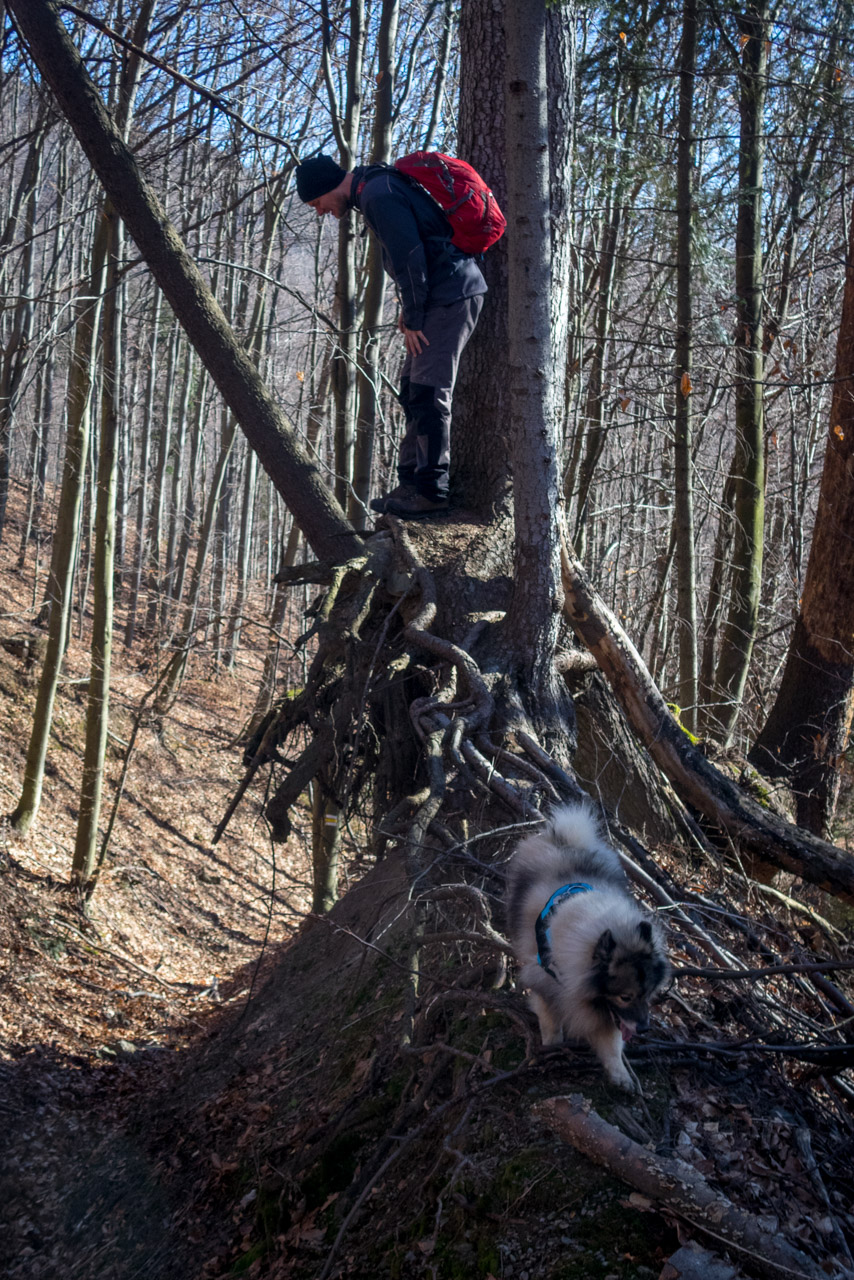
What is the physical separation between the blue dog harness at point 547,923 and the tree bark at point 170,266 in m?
2.88

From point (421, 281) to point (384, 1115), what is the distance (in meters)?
4.09

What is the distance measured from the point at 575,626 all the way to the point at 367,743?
1482 millimetres

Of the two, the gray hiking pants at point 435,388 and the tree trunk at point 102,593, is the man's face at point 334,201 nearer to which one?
the gray hiking pants at point 435,388

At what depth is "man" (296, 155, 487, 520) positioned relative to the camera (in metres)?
4.85

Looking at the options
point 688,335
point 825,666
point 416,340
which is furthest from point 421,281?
point 688,335

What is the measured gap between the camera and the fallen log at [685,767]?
459 cm

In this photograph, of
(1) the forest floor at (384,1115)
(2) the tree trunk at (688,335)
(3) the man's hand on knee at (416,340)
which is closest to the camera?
(1) the forest floor at (384,1115)

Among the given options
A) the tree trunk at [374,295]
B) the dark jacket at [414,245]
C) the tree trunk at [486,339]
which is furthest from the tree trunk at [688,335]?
the dark jacket at [414,245]

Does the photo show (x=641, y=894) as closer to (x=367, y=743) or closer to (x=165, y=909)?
(x=367, y=743)

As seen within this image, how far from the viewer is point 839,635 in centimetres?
643

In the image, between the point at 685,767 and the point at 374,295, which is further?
the point at 374,295

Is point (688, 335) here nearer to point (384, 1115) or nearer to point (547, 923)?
point (547, 923)

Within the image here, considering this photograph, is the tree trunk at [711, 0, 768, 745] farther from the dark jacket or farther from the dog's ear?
the dog's ear

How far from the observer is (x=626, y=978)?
9.51 feet
